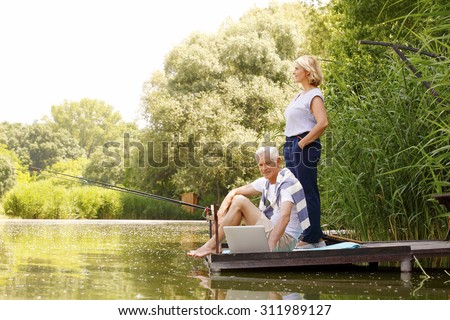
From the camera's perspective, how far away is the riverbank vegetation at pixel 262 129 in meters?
6.67

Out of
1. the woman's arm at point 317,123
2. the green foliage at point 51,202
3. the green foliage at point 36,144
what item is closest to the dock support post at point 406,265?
the woman's arm at point 317,123

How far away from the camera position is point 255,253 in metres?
5.70

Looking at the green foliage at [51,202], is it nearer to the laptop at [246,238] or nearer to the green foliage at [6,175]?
the green foliage at [6,175]

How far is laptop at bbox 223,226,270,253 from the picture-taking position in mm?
5609

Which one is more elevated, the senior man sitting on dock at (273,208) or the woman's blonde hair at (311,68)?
the woman's blonde hair at (311,68)

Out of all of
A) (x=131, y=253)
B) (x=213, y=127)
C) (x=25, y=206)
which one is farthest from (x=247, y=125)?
(x=131, y=253)

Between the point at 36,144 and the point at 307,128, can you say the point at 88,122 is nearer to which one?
the point at 36,144

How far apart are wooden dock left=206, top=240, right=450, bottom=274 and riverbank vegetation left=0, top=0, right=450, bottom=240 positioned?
0.72 m

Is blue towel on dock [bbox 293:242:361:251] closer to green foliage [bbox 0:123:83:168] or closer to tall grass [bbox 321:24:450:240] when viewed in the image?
tall grass [bbox 321:24:450:240]

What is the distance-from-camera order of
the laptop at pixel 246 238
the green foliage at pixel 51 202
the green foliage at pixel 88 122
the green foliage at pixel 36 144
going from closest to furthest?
the laptop at pixel 246 238 → the green foliage at pixel 51 202 → the green foliage at pixel 36 144 → the green foliage at pixel 88 122

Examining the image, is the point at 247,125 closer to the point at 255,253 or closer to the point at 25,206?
the point at 25,206

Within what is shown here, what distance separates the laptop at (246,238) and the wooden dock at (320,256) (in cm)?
9
